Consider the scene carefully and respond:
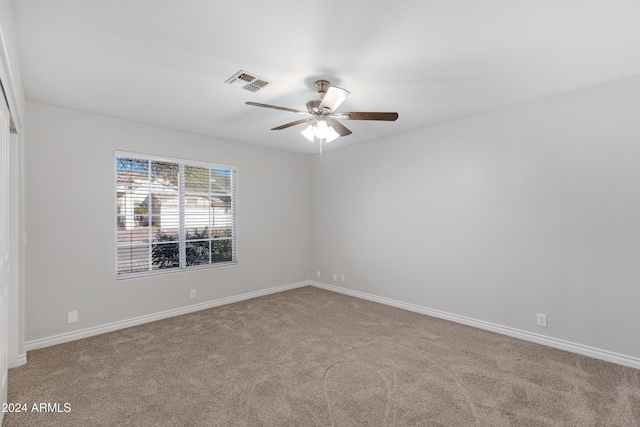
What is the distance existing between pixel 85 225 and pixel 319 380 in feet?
10.2

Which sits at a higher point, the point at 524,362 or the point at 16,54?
the point at 16,54

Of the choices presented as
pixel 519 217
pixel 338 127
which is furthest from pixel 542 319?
pixel 338 127

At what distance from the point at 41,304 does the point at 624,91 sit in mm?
6060

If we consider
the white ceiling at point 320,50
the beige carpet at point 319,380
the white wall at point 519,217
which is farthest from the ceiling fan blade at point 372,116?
the beige carpet at point 319,380

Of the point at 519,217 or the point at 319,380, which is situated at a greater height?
the point at 519,217

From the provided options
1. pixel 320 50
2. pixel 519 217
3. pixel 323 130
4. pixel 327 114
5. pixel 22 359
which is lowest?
pixel 22 359

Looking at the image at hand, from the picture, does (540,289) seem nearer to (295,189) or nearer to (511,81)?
(511,81)

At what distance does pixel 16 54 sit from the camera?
2205 mm

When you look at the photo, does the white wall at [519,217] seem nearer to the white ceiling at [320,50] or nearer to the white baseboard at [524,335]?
the white baseboard at [524,335]

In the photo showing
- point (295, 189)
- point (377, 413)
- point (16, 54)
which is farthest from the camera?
point (295, 189)

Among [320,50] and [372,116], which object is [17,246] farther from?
[372,116]

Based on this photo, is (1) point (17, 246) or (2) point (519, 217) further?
(2) point (519, 217)

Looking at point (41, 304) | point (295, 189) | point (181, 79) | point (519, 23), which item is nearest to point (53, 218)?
point (41, 304)

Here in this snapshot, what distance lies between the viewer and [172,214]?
4.19 m
